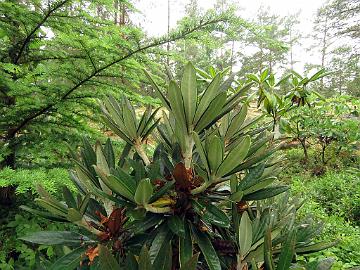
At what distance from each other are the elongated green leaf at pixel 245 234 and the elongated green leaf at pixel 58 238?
46 cm

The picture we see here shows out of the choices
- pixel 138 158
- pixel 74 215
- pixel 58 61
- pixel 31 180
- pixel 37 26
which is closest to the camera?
pixel 74 215

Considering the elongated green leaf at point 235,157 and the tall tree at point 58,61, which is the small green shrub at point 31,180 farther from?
the elongated green leaf at point 235,157

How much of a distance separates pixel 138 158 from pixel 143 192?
1.31 ft

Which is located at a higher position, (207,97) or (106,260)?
(207,97)

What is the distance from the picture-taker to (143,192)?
649mm

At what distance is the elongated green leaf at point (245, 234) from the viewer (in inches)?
28.2

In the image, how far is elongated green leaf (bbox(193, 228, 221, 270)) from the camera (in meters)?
0.71

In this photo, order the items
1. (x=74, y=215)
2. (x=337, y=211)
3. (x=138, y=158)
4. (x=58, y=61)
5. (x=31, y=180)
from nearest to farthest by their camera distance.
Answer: (x=74, y=215), (x=138, y=158), (x=31, y=180), (x=58, y=61), (x=337, y=211)

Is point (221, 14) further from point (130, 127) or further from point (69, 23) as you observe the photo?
point (130, 127)

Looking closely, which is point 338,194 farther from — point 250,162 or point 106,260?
point 106,260

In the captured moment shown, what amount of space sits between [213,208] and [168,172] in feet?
0.71

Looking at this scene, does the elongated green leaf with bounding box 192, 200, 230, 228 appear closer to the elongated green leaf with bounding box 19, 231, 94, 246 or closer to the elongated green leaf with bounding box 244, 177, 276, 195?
the elongated green leaf with bounding box 244, 177, 276, 195

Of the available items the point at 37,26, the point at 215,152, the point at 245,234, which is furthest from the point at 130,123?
the point at 37,26

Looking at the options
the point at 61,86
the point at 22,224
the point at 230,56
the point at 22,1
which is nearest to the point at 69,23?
the point at 61,86
